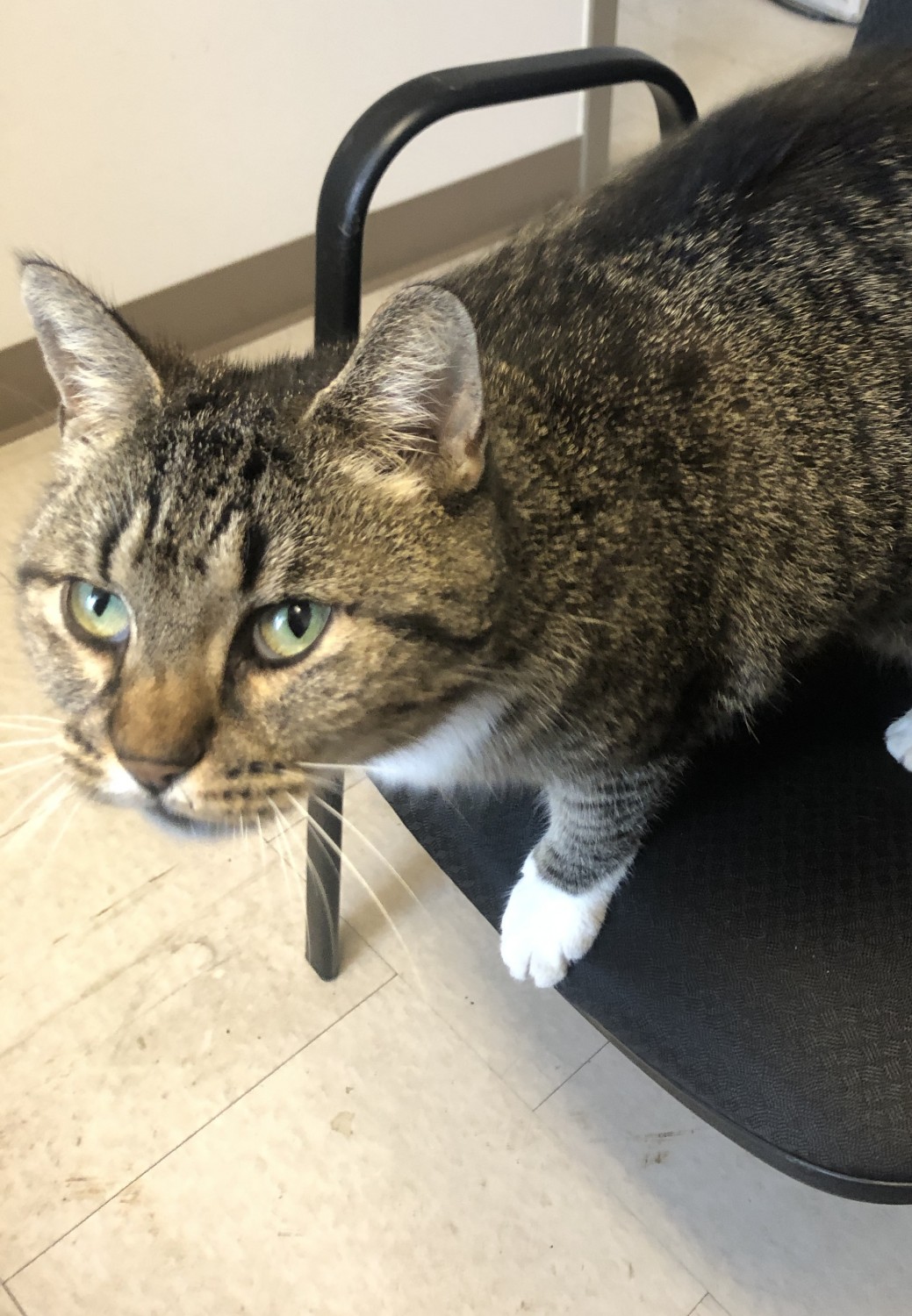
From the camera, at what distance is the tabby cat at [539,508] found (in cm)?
67

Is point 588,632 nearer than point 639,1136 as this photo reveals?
Yes

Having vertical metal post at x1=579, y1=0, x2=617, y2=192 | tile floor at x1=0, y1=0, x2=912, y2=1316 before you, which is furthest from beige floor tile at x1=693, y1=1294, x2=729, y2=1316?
vertical metal post at x1=579, y1=0, x2=617, y2=192

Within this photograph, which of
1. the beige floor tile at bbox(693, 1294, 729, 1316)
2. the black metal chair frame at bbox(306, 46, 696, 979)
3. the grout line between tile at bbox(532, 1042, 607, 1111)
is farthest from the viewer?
the grout line between tile at bbox(532, 1042, 607, 1111)

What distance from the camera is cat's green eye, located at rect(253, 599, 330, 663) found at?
2.21 feet

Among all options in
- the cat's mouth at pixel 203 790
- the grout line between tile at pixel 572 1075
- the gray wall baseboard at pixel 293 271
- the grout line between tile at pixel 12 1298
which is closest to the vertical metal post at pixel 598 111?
the gray wall baseboard at pixel 293 271

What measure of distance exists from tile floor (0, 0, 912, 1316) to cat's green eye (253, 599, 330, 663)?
50 cm

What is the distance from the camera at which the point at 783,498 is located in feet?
2.71

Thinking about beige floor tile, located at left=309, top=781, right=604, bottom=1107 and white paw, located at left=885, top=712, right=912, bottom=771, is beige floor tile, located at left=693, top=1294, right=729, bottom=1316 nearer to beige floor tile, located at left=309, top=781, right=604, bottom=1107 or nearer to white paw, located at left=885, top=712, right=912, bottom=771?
beige floor tile, located at left=309, top=781, right=604, bottom=1107

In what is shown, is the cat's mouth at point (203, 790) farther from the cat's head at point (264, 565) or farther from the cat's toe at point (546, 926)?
the cat's toe at point (546, 926)

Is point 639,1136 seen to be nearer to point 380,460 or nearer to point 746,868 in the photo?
point 746,868

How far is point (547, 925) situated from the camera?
3.09 ft

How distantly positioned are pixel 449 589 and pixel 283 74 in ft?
5.24

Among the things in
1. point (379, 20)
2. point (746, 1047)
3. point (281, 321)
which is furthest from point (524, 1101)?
point (379, 20)

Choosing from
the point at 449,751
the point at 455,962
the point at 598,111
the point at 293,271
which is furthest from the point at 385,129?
the point at 598,111
